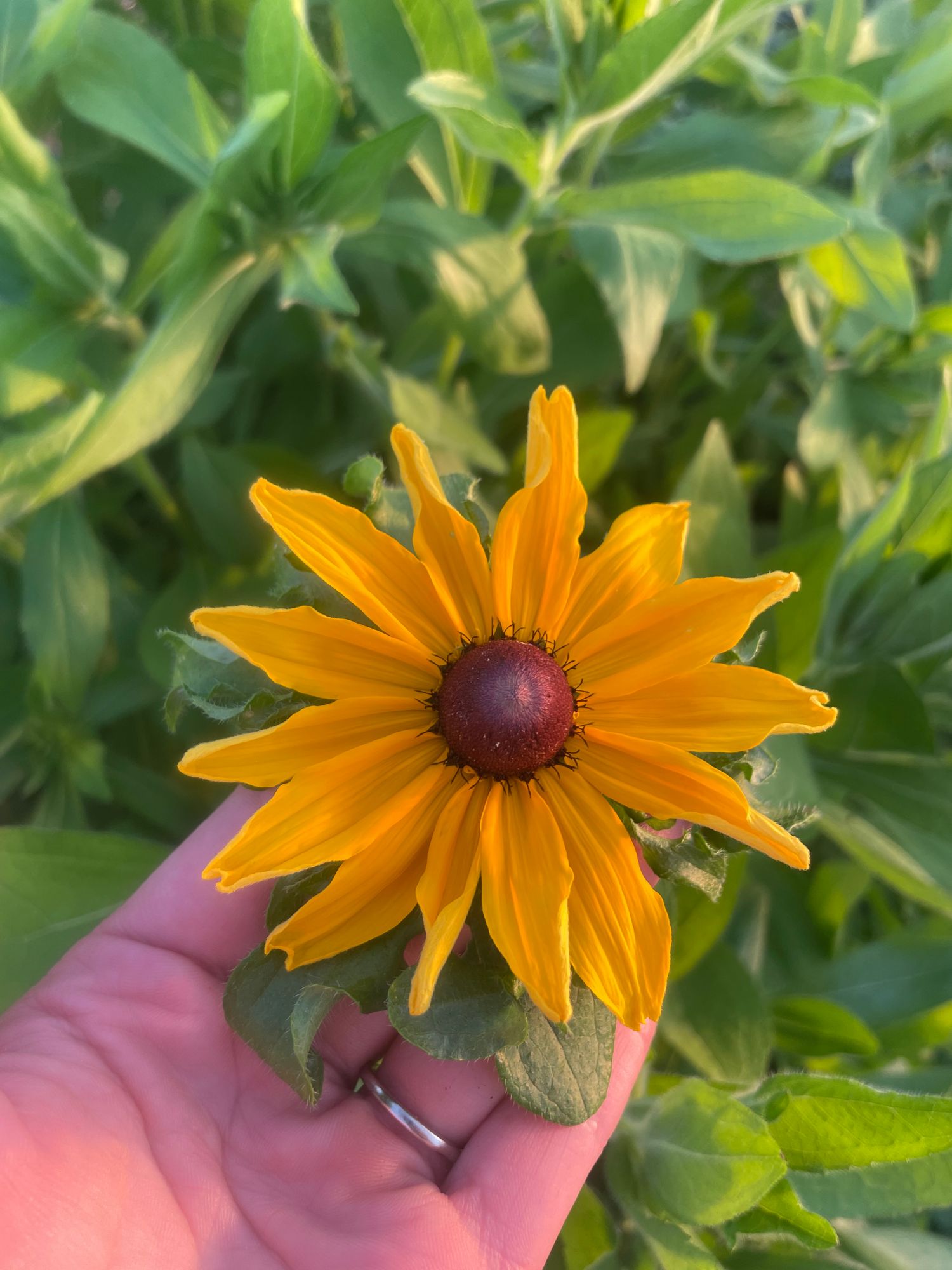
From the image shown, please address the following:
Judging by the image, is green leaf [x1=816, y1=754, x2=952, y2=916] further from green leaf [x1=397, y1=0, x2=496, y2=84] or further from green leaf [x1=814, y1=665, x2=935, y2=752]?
green leaf [x1=397, y1=0, x2=496, y2=84]

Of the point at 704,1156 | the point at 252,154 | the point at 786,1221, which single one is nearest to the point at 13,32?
the point at 252,154

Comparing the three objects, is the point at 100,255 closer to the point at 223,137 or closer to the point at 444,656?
the point at 223,137

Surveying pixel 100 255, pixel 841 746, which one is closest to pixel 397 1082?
pixel 841 746

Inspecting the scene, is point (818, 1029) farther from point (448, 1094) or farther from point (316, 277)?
point (316, 277)

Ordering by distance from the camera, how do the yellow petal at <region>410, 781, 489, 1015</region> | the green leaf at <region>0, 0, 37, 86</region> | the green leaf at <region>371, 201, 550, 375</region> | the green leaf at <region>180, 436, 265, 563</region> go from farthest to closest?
the green leaf at <region>180, 436, 265, 563</region> < the green leaf at <region>371, 201, 550, 375</region> < the green leaf at <region>0, 0, 37, 86</region> < the yellow petal at <region>410, 781, 489, 1015</region>

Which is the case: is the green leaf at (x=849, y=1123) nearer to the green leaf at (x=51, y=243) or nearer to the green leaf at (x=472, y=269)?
the green leaf at (x=472, y=269)

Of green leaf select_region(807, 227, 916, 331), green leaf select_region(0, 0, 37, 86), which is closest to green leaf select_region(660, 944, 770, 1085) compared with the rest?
green leaf select_region(807, 227, 916, 331)
